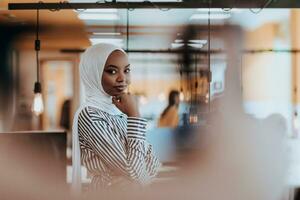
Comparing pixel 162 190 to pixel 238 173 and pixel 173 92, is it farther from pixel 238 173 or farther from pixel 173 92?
pixel 173 92

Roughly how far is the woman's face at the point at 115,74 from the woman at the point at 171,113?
562mm

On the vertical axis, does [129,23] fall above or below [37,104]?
above

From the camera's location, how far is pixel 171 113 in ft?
4.99

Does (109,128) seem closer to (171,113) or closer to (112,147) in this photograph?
(112,147)

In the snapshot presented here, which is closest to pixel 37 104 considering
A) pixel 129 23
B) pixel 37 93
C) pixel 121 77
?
pixel 37 93

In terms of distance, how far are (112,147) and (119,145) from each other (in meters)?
0.02

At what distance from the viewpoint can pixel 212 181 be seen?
118 centimetres

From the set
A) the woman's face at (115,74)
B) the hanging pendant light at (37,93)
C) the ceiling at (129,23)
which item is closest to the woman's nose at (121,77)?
the woman's face at (115,74)

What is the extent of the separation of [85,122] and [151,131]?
47 centimetres

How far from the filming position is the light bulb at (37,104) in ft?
4.59

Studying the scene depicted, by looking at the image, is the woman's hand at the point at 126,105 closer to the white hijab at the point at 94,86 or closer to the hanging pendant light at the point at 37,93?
the white hijab at the point at 94,86

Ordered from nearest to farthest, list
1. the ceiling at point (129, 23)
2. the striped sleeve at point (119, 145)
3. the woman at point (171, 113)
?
the striped sleeve at point (119, 145) → the ceiling at point (129, 23) → the woman at point (171, 113)

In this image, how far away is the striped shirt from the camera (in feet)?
2.82

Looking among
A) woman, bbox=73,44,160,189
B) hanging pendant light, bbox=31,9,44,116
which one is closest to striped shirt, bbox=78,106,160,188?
woman, bbox=73,44,160,189
